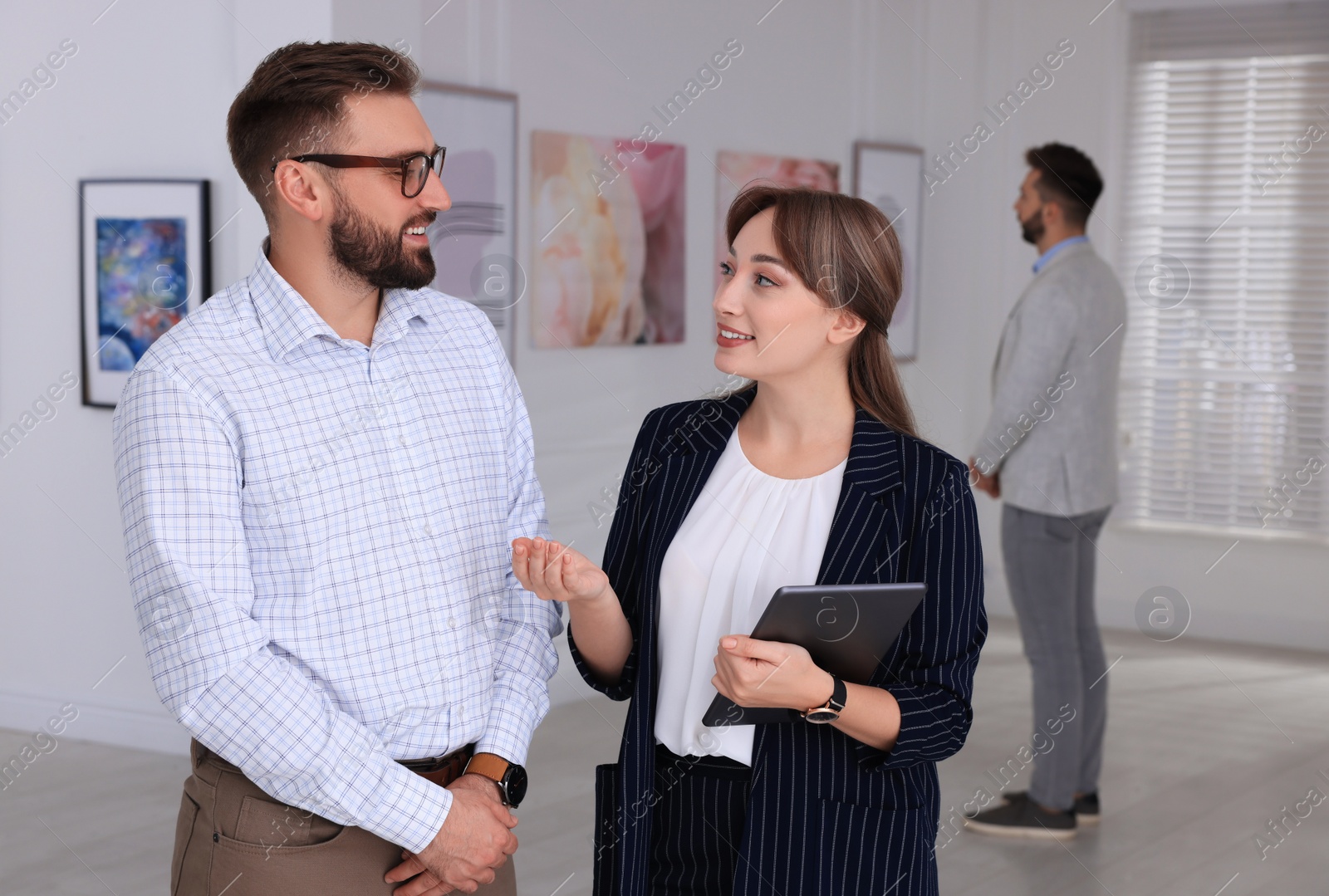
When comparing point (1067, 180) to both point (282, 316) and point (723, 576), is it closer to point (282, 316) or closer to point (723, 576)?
point (723, 576)

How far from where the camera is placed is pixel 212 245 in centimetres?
432

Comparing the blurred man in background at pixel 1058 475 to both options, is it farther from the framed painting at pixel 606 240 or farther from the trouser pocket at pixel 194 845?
the trouser pocket at pixel 194 845

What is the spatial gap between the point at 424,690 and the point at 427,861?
0.75ft

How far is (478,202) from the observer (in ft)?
15.9

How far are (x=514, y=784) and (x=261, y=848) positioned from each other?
362 mm

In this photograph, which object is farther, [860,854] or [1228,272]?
[1228,272]

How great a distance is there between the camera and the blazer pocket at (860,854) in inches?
65.7

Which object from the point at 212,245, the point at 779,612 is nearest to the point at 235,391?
the point at 779,612

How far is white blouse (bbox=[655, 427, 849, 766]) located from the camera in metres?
1.75

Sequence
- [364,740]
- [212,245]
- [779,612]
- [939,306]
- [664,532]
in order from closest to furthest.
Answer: [779,612], [364,740], [664,532], [212,245], [939,306]

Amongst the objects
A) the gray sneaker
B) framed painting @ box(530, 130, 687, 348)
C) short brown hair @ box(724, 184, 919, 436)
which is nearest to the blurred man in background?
the gray sneaker

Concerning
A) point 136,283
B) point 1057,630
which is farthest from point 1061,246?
point 136,283

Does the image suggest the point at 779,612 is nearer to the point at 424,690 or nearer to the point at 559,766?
the point at 424,690

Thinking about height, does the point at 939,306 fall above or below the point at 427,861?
above
